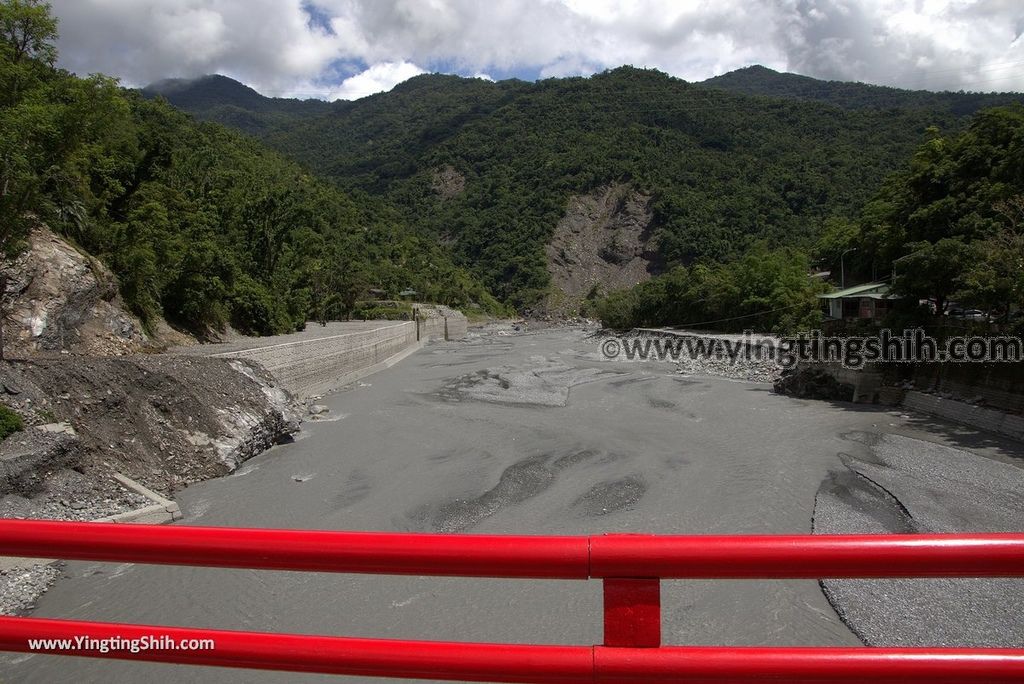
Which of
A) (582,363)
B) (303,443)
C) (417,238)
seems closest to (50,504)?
(303,443)

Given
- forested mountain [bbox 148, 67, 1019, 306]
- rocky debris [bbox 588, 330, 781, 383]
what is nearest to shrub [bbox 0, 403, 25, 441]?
rocky debris [bbox 588, 330, 781, 383]

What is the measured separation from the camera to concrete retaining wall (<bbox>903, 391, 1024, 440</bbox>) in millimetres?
15953

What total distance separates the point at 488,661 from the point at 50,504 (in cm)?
1011

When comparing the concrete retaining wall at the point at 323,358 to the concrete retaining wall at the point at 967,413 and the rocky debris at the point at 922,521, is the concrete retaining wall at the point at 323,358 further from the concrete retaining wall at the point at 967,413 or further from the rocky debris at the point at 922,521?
the concrete retaining wall at the point at 967,413

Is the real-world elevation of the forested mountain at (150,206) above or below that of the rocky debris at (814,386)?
above

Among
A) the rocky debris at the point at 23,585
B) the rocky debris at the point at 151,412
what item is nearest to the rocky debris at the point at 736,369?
the rocky debris at the point at 151,412

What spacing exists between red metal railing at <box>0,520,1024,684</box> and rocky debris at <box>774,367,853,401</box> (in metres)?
24.1

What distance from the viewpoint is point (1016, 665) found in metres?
1.59

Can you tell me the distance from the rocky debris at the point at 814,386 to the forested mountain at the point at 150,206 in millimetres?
23255

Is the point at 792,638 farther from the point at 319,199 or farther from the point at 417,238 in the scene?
the point at 417,238

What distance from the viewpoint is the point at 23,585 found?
7414mm

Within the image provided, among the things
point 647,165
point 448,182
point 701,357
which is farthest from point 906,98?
point 701,357

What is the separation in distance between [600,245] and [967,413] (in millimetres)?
120603

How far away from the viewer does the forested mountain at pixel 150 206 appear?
12.5 m
